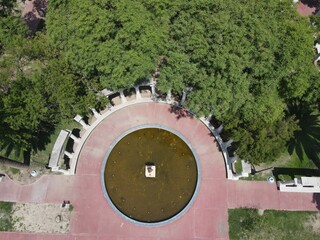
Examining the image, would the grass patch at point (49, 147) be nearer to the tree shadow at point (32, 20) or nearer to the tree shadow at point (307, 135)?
the tree shadow at point (32, 20)

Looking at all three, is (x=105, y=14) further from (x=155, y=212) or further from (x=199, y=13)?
(x=155, y=212)

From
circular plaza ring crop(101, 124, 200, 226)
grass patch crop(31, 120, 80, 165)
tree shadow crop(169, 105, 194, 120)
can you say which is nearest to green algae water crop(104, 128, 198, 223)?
circular plaza ring crop(101, 124, 200, 226)

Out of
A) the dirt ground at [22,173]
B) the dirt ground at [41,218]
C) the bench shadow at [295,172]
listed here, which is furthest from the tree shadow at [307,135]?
the dirt ground at [22,173]

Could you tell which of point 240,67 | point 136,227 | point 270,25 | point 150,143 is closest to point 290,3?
point 270,25

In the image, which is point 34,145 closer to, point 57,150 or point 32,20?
point 57,150

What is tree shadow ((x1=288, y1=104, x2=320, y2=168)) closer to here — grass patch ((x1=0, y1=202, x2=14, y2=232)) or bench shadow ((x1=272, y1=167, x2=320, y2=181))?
bench shadow ((x1=272, y1=167, x2=320, y2=181))
